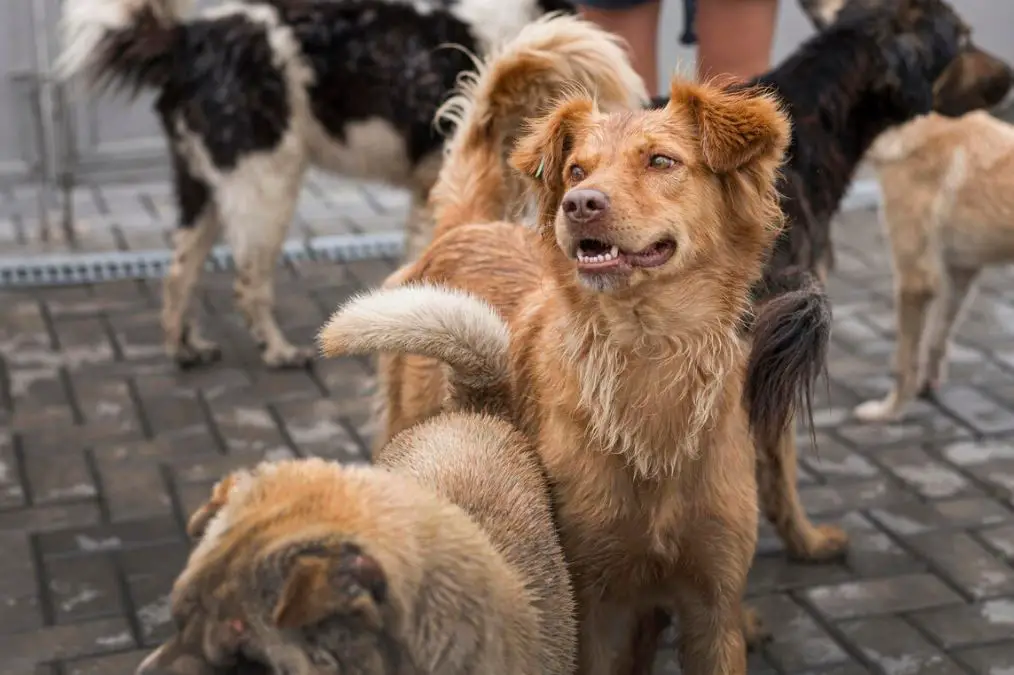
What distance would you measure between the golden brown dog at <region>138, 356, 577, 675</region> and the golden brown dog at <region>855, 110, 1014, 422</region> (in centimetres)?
259

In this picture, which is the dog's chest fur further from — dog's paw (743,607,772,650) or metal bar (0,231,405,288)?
metal bar (0,231,405,288)

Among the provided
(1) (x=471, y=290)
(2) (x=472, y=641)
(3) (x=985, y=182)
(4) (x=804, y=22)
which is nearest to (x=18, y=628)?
(1) (x=471, y=290)

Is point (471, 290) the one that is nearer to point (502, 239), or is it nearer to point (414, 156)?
point (502, 239)

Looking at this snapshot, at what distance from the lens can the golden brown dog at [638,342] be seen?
7.60 feet

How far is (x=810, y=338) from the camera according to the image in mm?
2512

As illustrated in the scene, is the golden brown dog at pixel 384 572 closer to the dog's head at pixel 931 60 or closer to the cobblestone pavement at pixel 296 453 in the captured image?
the cobblestone pavement at pixel 296 453

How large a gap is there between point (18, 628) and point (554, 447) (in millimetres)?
1639

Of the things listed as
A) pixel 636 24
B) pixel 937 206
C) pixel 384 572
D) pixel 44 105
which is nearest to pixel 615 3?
pixel 636 24

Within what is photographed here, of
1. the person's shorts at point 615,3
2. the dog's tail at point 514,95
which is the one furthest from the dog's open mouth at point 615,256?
the person's shorts at point 615,3

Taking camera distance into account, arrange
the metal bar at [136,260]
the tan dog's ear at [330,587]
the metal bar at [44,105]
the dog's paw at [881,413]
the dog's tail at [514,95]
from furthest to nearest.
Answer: the metal bar at [44,105], the metal bar at [136,260], the dog's paw at [881,413], the dog's tail at [514,95], the tan dog's ear at [330,587]

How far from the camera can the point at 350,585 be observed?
1813mm

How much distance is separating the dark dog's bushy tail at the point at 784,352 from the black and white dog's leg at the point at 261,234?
2743 millimetres

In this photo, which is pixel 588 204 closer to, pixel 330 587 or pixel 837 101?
pixel 330 587

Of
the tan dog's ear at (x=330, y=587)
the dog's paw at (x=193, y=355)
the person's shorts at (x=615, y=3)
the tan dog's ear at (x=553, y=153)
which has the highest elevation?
the tan dog's ear at (x=553, y=153)
